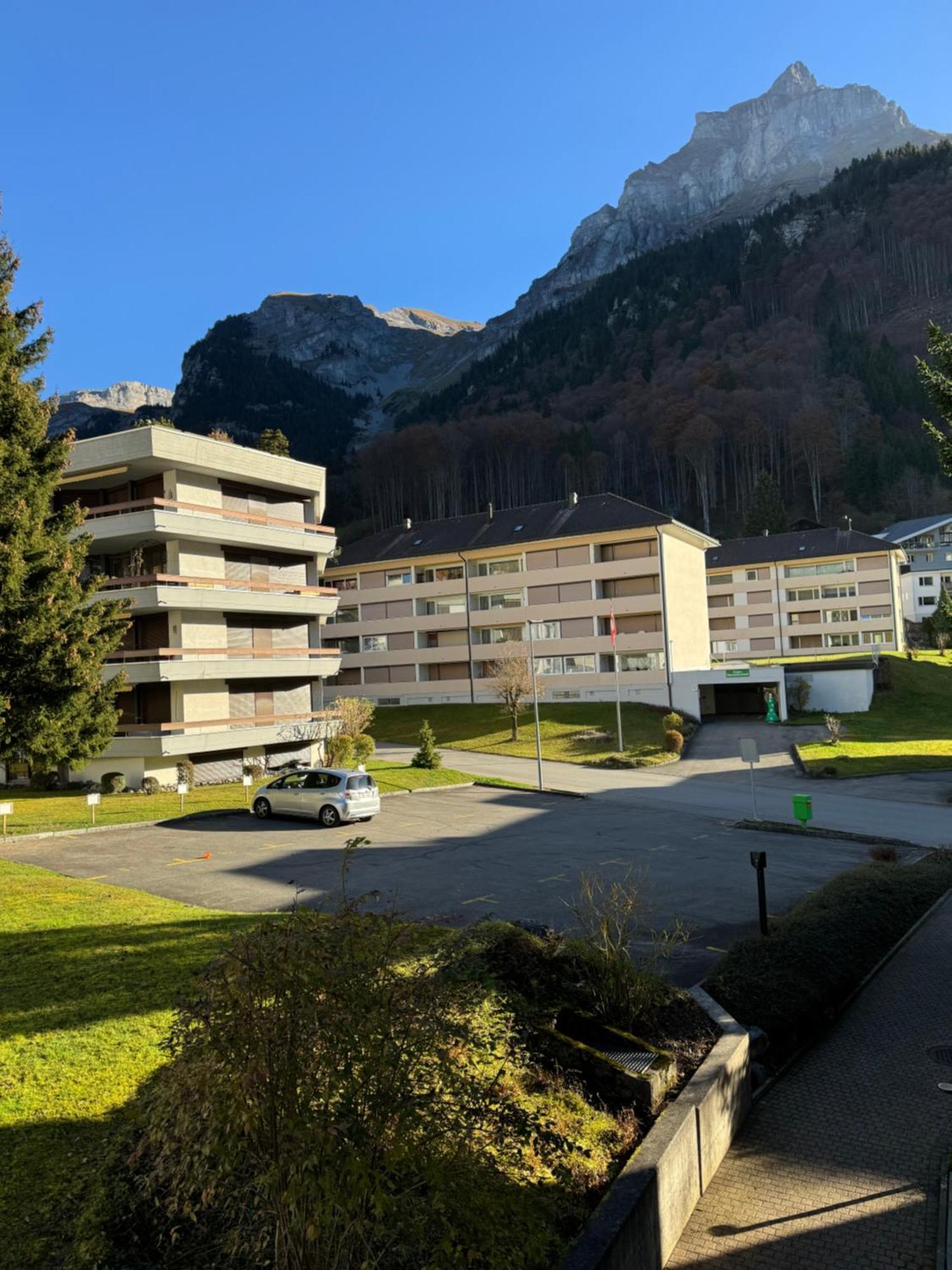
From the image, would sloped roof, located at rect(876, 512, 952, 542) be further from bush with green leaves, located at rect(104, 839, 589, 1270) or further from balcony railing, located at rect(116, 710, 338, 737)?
bush with green leaves, located at rect(104, 839, 589, 1270)

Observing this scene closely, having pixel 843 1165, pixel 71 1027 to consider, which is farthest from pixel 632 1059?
pixel 71 1027

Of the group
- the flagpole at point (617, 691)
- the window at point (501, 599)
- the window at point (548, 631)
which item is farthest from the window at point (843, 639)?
the window at point (501, 599)

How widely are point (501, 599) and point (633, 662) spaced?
11509 millimetres

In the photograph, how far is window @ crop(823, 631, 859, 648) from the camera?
70812mm

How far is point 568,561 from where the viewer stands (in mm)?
56844

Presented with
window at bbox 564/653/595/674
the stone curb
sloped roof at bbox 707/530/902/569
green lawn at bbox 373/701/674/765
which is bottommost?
the stone curb

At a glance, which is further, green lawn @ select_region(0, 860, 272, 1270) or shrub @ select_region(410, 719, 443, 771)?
shrub @ select_region(410, 719, 443, 771)

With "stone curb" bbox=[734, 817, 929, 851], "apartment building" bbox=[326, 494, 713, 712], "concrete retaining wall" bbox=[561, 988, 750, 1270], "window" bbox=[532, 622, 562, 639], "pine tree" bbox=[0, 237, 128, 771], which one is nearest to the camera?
"concrete retaining wall" bbox=[561, 988, 750, 1270]

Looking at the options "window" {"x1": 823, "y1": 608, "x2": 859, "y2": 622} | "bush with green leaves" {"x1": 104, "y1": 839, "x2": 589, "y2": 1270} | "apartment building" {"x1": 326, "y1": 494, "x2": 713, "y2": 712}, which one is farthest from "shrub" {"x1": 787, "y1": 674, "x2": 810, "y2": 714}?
"bush with green leaves" {"x1": 104, "y1": 839, "x2": 589, "y2": 1270}

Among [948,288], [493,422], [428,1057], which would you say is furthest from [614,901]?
[948,288]

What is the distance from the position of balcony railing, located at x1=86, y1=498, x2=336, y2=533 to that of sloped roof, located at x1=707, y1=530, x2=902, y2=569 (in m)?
46.9

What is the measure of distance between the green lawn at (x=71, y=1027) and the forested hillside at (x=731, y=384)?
336ft

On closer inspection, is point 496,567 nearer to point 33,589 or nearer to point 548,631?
point 548,631

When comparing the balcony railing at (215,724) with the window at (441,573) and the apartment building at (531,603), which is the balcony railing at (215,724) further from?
the window at (441,573)
